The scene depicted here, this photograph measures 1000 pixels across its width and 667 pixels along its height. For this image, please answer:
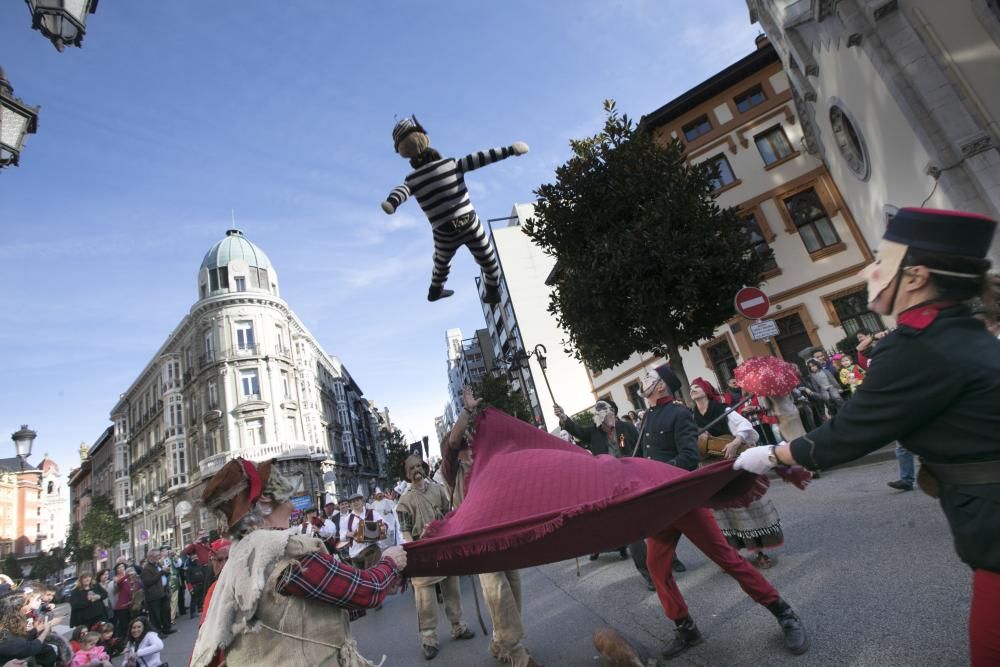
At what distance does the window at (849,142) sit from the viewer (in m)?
13.9

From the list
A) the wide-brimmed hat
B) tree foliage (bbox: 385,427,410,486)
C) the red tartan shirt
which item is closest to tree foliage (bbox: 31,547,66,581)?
tree foliage (bbox: 385,427,410,486)

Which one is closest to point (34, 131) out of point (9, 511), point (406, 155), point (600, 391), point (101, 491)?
point (406, 155)

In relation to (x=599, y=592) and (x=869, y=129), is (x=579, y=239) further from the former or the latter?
(x=599, y=592)

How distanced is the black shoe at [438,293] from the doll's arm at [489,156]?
49.2 inches

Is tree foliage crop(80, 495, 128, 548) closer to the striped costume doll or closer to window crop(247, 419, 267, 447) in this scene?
window crop(247, 419, 267, 447)

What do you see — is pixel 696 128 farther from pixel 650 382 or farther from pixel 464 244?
pixel 464 244

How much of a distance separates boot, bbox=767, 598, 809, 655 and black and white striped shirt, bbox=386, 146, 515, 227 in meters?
3.76

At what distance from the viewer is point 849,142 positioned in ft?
48.4

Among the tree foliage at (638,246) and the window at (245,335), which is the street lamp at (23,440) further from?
the window at (245,335)

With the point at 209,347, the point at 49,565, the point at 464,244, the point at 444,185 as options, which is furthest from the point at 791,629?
the point at 49,565

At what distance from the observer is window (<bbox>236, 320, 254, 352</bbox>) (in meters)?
38.4

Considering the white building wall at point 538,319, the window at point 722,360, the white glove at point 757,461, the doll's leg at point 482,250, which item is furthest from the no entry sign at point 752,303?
the white building wall at point 538,319

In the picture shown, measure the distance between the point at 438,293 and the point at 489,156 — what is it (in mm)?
1436

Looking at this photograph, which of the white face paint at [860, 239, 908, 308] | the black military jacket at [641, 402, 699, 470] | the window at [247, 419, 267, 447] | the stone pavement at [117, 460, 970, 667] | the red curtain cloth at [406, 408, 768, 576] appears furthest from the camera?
the window at [247, 419, 267, 447]
